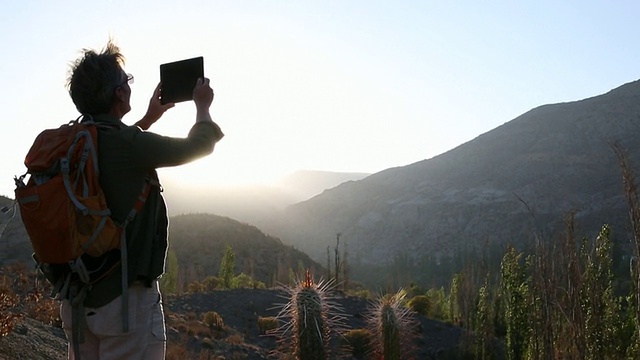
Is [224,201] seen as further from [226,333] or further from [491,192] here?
[226,333]

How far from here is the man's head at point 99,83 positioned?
8.44ft

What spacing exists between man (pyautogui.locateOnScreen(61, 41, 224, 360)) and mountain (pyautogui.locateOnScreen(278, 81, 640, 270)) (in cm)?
7283

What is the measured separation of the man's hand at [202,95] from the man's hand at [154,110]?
298mm

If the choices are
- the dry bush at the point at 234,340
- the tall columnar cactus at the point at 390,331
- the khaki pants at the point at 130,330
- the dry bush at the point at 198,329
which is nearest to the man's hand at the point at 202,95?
the khaki pants at the point at 130,330

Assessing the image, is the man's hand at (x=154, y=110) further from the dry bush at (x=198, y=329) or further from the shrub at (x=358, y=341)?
the shrub at (x=358, y=341)

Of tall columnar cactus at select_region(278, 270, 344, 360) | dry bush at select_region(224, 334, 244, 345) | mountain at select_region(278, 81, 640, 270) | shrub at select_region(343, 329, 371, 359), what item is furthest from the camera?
mountain at select_region(278, 81, 640, 270)

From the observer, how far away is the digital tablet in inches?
108

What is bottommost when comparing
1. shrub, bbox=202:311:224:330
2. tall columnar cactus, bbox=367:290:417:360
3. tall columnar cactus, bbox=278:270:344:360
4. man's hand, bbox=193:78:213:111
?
shrub, bbox=202:311:224:330

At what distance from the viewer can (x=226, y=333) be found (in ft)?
61.6

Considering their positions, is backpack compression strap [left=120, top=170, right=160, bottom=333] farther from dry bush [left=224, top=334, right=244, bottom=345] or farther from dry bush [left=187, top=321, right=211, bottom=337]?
dry bush [left=224, top=334, right=244, bottom=345]

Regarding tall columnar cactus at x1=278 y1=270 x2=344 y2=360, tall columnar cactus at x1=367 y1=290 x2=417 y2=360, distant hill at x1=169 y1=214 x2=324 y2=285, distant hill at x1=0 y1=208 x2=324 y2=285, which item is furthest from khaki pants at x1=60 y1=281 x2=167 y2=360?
distant hill at x1=169 y1=214 x2=324 y2=285

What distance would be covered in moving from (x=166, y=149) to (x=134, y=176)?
0.53 feet

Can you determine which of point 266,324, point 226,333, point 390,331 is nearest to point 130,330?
point 390,331

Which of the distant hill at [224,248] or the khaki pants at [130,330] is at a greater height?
the khaki pants at [130,330]
